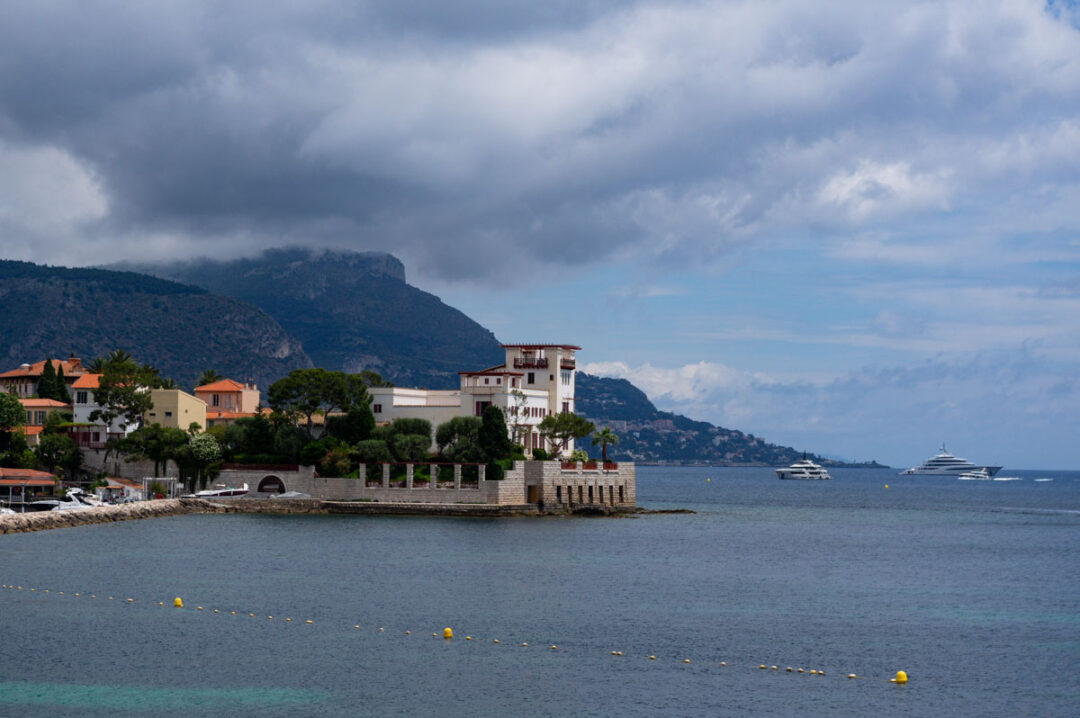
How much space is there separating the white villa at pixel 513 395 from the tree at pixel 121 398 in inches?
770

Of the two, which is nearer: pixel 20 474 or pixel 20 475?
pixel 20 475

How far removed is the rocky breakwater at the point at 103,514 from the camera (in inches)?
3253

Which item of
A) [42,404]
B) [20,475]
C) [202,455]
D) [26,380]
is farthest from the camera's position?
[26,380]

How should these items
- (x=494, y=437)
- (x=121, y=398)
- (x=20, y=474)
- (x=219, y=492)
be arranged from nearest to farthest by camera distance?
(x=20, y=474)
(x=494, y=437)
(x=219, y=492)
(x=121, y=398)

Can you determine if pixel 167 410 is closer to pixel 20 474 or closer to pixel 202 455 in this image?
pixel 202 455

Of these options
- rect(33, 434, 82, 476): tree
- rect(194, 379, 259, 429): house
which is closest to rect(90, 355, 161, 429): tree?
rect(33, 434, 82, 476): tree

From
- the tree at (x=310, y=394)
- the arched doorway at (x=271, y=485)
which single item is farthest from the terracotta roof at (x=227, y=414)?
the arched doorway at (x=271, y=485)

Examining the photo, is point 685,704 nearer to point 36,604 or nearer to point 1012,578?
point 36,604

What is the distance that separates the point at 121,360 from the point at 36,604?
235 ft

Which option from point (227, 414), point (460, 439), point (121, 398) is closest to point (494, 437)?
point (460, 439)

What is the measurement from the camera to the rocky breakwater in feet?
271

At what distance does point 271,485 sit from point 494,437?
19.4 meters

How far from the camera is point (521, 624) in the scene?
4822 centimetres

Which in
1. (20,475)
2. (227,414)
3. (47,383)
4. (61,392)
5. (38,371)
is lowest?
(20,475)
